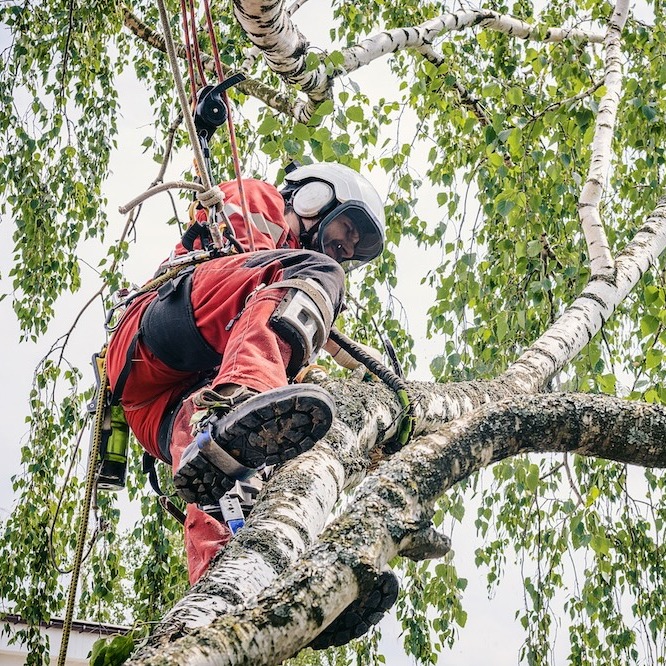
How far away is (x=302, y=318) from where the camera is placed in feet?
6.79

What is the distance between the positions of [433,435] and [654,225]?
1.77 m

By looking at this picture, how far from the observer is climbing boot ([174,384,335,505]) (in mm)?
1763

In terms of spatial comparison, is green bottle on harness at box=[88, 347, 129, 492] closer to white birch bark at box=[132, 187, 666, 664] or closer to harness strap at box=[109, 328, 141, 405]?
harness strap at box=[109, 328, 141, 405]

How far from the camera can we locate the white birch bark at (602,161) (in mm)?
2895

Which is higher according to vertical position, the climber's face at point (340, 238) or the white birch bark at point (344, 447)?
the climber's face at point (340, 238)

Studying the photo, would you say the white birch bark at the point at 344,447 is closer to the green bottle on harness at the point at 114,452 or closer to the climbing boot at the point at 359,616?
the climbing boot at the point at 359,616

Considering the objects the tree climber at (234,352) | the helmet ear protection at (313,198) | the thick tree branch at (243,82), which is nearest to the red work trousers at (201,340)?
the tree climber at (234,352)

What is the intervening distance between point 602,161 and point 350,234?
38.0 inches

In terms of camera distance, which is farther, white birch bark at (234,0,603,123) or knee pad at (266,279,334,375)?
white birch bark at (234,0,603,123)

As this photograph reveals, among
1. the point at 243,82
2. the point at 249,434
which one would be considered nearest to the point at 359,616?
the point at 249,434

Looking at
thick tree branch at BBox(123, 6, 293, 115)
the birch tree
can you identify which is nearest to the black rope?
the birch tree

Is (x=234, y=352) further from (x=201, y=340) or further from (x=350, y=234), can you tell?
(x=350, y=234)

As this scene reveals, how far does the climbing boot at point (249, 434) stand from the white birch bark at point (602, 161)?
1.39 metres

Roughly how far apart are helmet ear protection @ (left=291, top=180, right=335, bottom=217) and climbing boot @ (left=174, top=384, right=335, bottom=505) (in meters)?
1.09
